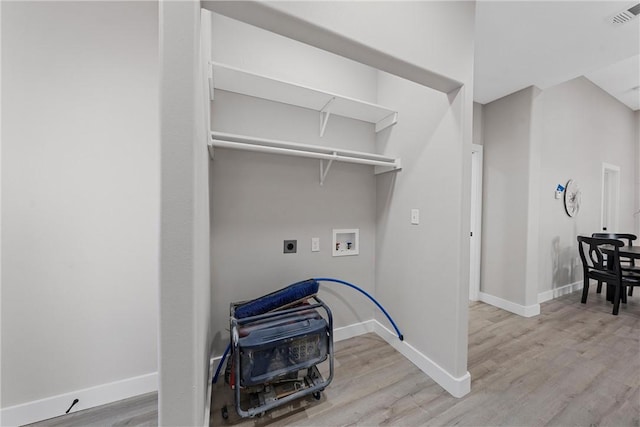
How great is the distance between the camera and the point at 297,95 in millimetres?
1848

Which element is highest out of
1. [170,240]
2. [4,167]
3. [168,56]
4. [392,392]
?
[168,56]

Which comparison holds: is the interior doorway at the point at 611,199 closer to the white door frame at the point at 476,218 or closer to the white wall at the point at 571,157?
the white wall at the point at 571,157

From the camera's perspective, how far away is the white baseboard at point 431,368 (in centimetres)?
156

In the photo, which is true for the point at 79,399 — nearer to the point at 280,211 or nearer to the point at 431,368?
the point at 280,211

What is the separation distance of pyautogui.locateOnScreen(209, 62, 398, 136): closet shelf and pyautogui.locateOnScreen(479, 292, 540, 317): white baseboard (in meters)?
2.69

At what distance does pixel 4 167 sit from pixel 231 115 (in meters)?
1.27

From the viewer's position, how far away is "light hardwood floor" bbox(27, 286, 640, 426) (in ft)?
4.54

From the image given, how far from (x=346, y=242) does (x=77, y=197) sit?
1974mm

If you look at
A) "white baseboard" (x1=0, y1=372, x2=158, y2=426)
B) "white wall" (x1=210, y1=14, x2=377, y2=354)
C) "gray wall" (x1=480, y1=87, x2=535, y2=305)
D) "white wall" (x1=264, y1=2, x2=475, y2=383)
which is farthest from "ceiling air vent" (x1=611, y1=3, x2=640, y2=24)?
"white baseboard" (x1=0, y1=372, x2=158, y2=426)

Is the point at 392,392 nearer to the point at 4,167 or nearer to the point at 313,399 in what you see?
the point at 313,399

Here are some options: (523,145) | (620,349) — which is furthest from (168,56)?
(620,349)

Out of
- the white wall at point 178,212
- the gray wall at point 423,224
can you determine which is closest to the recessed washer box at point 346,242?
the gray wall at point 423,224

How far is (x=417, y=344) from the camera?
1.89m

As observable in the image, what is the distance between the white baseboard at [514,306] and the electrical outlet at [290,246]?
2.85m
